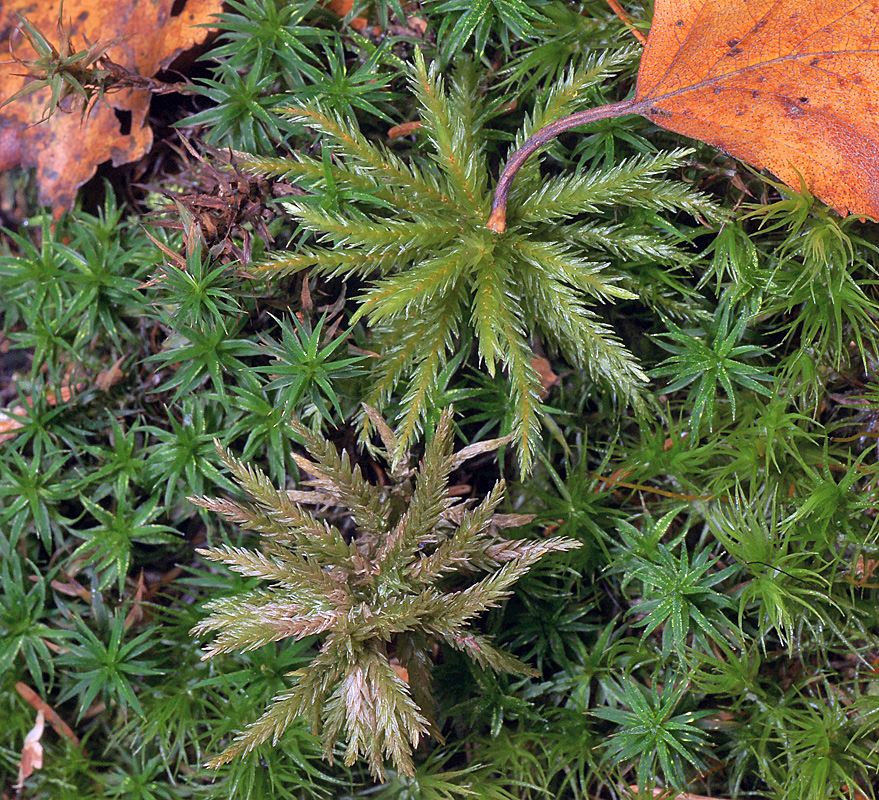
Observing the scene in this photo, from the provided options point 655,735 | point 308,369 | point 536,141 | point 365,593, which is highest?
point 536,141

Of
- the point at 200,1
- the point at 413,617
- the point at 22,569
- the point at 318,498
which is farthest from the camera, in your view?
the point at 22,569

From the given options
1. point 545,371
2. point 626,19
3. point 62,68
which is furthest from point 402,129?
point 62,68

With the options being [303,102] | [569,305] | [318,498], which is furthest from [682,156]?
[318,498]

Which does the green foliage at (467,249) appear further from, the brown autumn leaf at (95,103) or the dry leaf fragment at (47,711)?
the dry leaf fragment at (47,711)

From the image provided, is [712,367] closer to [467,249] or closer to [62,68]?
[467,249]

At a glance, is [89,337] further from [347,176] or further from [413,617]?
[413,617]

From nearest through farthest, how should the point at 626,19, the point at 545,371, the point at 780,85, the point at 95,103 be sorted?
the point at 780,85 < the point at 626,19 < the point at 545,371 < the point at 95,103

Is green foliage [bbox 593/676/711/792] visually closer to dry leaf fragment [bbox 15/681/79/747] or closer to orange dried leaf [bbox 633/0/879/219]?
orange dried leaf [bbox 633/0/879/219]
